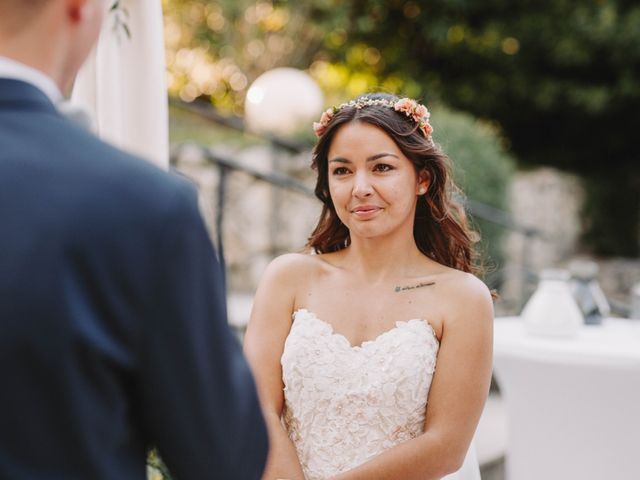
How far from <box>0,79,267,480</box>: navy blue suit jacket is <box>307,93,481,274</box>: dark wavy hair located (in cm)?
158

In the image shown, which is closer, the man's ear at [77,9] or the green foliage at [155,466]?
the man's ear at [77,9]

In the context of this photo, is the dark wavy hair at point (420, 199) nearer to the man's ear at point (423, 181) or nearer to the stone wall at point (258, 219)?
the man's ear at point (423, 181)

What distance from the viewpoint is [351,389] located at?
7.87 ft

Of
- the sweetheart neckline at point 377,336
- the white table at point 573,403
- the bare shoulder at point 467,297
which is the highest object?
the bare shoulder at point 467,297

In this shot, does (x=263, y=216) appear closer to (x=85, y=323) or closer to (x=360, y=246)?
(x=360, y=246)

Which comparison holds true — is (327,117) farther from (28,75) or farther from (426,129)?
(28,75)

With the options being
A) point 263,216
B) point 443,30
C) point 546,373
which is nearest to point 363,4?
point 443,30

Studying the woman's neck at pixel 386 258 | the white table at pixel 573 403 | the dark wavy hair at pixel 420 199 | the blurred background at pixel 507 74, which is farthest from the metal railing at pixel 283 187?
the blurred background at pixel 507 74

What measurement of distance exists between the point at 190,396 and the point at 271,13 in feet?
48.6

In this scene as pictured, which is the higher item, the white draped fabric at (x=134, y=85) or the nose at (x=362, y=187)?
the white draped fabric at (x=134, y=85)

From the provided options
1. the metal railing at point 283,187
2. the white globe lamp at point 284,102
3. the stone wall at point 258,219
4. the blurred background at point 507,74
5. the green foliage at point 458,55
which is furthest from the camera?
the green foliage at point 458,55

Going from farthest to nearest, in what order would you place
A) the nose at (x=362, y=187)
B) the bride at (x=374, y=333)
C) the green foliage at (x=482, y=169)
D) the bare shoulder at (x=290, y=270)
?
the green foliage at (x=482, y=169), the bare shoulder at (x=290, y=270), the nose at (x=362, y=187), the bride at (x=374, y=333)

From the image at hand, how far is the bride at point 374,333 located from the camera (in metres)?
2.28

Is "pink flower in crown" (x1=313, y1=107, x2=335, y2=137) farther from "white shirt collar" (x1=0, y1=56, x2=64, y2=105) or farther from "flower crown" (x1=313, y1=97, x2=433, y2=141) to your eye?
"white shirt collar" (x1=0, y1=56, x2=64, y2=105)
